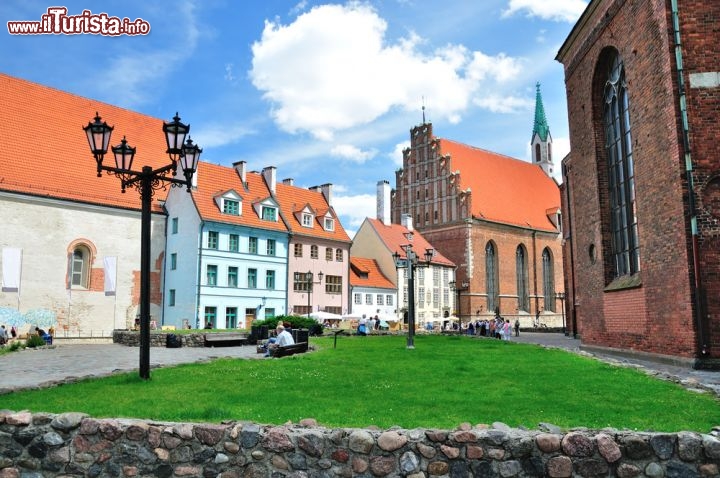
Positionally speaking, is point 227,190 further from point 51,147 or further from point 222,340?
point 222,340

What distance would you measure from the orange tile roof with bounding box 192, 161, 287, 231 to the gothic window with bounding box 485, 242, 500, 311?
26.6 m

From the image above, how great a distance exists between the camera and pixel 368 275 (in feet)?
180

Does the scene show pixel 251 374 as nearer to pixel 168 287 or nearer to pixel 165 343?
pixel 165 343

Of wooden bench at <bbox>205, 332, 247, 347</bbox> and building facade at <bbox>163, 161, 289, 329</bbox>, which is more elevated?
building facade at <bbox>163, 161, 289, 329</bbox>

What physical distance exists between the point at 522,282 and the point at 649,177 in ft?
172

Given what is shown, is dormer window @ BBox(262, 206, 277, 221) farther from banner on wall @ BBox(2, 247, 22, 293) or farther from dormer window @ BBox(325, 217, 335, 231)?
banner on wall @ BBox(2, 247, 22, 293)

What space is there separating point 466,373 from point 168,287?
109 ft

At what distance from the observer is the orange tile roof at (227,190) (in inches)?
1646

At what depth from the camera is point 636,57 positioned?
16.6 m

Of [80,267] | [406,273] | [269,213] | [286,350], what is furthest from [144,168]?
[406,273]

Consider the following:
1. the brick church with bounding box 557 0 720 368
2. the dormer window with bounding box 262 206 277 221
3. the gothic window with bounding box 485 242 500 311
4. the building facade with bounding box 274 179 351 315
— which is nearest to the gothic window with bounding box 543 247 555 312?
the gothic window with bounding box 485 242 500 311

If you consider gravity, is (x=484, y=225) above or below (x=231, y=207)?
above

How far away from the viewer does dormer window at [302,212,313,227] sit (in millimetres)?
48581

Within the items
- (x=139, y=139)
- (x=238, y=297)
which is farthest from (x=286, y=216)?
(x=139, y=139)
